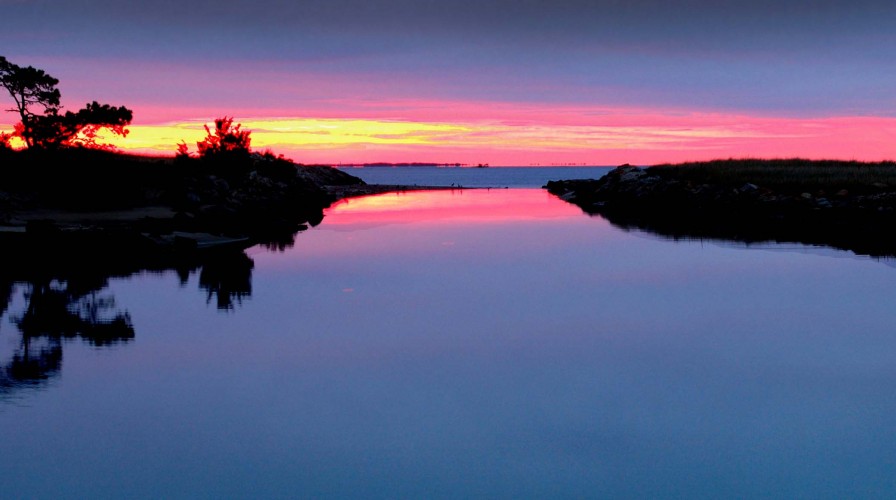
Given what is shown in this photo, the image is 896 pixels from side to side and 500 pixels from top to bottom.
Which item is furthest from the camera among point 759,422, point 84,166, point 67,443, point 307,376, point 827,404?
point 84,166

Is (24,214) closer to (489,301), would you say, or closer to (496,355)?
(489,301)

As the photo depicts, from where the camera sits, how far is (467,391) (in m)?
14.3

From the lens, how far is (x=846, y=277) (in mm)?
27906

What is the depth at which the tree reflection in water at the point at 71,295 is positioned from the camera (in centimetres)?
1645

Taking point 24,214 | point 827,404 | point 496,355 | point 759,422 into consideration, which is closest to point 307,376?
point 496,355

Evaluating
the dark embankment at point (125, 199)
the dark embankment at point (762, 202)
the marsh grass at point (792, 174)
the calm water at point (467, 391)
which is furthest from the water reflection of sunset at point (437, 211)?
the calm water at point (467, 391)

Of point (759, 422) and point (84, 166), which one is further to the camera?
point (84, 166)

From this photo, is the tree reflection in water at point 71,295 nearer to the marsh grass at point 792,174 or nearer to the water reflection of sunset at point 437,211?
the water reflection of sunset at point 437,211

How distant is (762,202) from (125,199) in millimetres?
40676

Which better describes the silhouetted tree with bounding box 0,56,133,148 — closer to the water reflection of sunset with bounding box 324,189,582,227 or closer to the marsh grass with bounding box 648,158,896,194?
the water reflection of sunset with bounding box 324,189,582,227

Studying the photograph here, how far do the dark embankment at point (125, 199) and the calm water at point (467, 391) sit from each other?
15.3 m

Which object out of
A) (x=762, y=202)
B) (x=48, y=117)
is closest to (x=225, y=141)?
(x=48, y=117)

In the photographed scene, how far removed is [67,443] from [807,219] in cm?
4750

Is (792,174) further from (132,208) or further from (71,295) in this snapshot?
(71,295)
